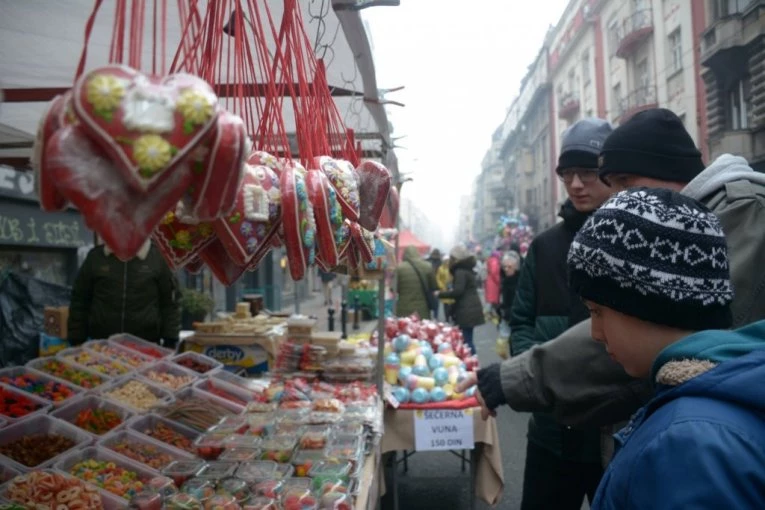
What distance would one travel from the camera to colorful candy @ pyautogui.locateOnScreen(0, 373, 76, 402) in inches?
137

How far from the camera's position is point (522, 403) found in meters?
2.25

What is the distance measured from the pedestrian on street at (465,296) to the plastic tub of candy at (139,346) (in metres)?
4.92

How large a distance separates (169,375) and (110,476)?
5.26 ft

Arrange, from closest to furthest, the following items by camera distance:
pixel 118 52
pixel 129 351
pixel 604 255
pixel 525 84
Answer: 1. pixel 118 52
2. pixel 604 255
3. pixel 129 351
4. pixel 525 84

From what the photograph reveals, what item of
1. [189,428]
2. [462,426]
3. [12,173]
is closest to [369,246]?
[189,428]

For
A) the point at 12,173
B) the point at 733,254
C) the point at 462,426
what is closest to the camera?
the point at 733,254

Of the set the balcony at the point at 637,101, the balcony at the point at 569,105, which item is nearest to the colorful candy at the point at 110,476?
the balcony at the point at 637,101

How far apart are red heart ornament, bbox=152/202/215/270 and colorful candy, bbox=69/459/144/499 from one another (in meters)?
1.43

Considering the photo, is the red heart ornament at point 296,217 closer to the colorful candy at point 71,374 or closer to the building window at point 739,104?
the colorful candy at point 71,374

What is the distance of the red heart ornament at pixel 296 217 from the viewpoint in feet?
5.07

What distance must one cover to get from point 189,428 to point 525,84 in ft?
139

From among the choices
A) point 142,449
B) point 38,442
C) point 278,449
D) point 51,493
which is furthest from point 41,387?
point 278,449

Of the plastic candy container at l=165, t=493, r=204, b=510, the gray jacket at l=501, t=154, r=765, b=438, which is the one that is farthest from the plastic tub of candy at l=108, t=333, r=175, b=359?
the gray jacket at l=501, t=154, r=765, b=438

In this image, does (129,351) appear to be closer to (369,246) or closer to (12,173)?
(369,246)
